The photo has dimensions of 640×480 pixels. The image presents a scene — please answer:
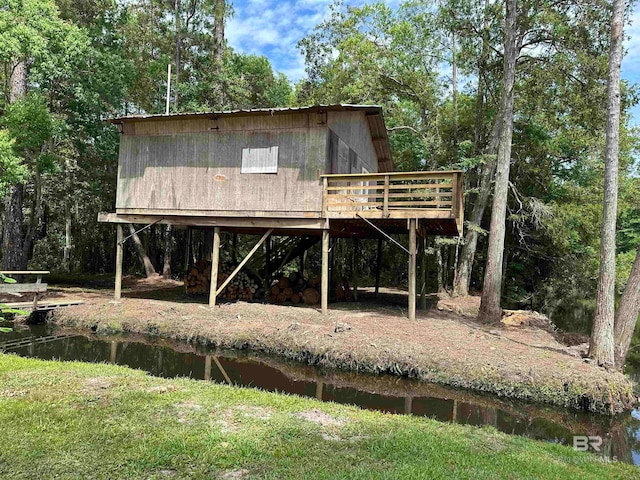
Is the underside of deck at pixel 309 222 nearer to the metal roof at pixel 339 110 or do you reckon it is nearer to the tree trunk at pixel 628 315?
the metal roof at pixel 339 110

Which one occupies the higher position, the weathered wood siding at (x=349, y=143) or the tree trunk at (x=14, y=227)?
the weathered wood siding at (x=349, y=143)

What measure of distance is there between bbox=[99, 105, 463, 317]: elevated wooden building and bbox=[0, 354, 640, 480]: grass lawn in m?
6.65

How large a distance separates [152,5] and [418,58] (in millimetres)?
16555

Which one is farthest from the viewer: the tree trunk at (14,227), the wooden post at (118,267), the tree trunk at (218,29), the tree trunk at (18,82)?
the tree trunk at (218,29)

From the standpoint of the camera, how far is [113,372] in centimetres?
760

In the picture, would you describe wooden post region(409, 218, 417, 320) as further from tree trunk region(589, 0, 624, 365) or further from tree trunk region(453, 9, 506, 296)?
tree trunk region(453, 9, 506, 296)

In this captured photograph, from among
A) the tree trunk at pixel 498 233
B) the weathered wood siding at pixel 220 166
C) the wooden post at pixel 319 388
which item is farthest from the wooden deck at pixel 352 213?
the wooden post at pixel 319 388

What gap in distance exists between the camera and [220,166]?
551 inches

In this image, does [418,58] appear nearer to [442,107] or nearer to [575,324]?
[442,107]

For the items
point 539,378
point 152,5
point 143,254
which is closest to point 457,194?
point 539,378

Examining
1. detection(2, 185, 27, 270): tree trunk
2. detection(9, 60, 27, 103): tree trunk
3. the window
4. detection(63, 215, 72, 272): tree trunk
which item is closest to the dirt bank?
the window

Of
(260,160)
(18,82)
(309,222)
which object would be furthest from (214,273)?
(18,82)

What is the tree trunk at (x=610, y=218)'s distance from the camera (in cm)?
931

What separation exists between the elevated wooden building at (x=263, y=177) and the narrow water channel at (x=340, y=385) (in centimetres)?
333
